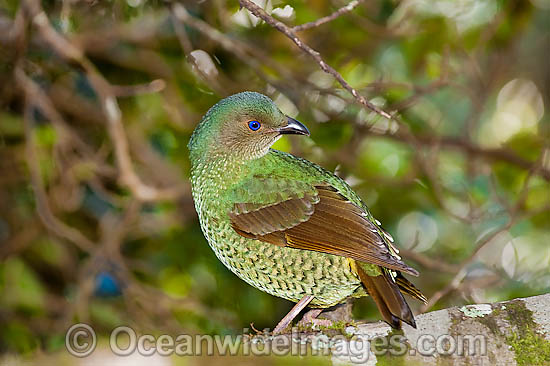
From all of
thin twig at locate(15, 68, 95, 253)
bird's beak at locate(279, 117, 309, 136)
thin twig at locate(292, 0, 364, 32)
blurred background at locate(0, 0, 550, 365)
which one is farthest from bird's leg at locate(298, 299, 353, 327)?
thin twig at locate(15, 68, 95, 253)

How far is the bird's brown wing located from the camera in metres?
2.33

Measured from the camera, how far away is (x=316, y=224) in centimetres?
242

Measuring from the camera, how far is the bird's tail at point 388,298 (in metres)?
2.14

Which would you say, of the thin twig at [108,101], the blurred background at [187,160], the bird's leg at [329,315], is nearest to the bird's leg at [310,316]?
the bird's leg at [329,315]

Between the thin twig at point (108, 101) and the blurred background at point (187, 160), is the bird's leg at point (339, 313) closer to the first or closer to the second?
the blurred background at point (187, 160)

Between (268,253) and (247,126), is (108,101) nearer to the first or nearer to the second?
(247,126)

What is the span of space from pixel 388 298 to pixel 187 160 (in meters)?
2.60

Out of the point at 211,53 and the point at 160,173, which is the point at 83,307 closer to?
the point at 160,173

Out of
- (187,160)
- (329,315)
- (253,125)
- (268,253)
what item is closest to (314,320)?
(329,315)

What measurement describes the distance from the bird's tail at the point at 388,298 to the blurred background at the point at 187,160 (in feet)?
5.55

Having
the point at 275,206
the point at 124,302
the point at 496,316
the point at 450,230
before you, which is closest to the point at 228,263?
the point at 275,206

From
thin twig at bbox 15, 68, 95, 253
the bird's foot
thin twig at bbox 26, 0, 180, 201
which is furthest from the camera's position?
thin twig at bbox 15, 68, 95, 253

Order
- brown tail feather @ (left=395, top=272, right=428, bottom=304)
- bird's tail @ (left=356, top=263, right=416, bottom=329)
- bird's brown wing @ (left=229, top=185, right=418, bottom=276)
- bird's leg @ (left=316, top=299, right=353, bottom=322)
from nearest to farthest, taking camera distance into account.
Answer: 1. bird's tail @ (left=356, top=263, right=416, bottom=329)
2. bird's brown wing @ (left=229, top=185, right=418, bottom=276)
3. brown tail feather @ (left=395, top=272, right=428, bottom=304)
4. bird's leg @ (left=316, top=299, right=353, bottom=322)

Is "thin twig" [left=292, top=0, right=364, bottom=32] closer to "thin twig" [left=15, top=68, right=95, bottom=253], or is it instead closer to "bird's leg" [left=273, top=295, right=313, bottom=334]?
"bird's leg" [left=273, top=295, right=313, bottom=334]
